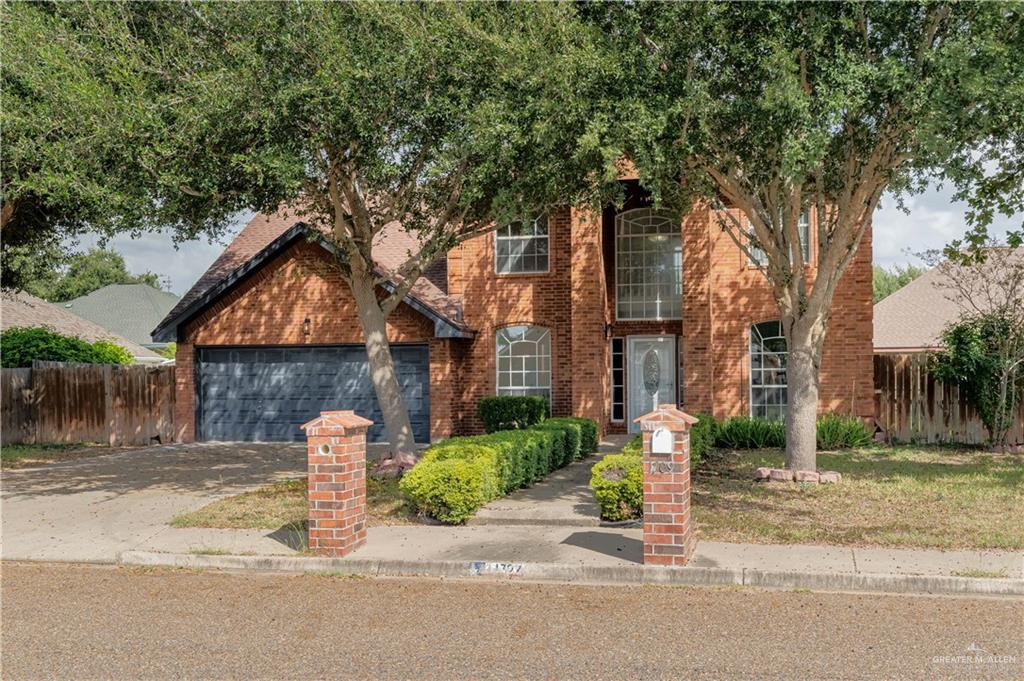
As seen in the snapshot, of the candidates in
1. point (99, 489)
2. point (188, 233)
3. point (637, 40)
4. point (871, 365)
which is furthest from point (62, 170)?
point (871, 365)

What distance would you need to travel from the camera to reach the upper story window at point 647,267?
19.9 m

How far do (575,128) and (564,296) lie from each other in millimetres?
8952

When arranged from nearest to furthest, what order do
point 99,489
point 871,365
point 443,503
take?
point 443,503 < point 99,489 < point 871,365

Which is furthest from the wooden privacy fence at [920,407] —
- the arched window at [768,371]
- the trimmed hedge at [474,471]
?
the trimmed hedge at [474,471]

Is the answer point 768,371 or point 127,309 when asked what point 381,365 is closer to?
point 768,371

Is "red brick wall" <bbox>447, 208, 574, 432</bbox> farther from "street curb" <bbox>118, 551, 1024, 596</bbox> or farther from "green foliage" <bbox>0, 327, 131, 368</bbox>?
"street curb" <bbox>118, 551, 1024, 596</bbox>

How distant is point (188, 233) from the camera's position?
14.3 metres

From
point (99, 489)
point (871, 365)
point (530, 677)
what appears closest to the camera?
point (530, 677)

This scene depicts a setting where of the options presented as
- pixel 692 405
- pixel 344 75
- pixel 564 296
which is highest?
pixel 344 75

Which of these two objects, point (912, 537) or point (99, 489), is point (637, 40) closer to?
point (912, 537)

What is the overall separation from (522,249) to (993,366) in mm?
9357

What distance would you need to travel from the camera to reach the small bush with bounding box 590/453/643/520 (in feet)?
33.8

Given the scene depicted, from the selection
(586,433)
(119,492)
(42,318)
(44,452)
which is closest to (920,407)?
(586,433)

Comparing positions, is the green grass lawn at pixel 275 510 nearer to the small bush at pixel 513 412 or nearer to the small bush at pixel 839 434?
the small bush at pixel 513 412
